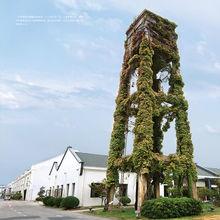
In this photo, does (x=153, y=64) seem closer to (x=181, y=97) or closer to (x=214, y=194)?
(x=181, y=97)

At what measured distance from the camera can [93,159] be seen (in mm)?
52125

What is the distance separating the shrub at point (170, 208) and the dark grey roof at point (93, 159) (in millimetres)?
22284

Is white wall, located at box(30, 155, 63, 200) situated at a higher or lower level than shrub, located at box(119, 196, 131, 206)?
higher

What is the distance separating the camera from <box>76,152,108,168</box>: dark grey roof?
49228 millimetres

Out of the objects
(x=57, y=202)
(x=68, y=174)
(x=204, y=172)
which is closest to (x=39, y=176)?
(x=68, y=174)

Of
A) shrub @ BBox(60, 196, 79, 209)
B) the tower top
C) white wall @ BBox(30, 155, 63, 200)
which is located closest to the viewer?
the tower top

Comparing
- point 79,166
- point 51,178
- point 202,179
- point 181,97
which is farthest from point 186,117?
point 51,178

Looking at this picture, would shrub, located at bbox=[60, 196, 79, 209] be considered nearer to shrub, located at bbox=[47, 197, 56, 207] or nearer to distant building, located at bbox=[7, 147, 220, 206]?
distant building, located at bbox=[7, 147, 220, 206]

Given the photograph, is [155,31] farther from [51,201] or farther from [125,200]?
[51,201]

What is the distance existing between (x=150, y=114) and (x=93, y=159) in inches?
889

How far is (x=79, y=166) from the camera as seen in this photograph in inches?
1916

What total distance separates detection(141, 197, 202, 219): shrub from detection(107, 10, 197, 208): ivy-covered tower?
218cm

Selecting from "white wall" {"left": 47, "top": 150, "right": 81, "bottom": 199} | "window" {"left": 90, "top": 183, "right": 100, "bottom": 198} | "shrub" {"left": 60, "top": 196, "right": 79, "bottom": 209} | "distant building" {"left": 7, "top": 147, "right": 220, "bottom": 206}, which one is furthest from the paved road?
"white wall" {"left": 47, "top": 150, "right": 81, "bottom": 199}

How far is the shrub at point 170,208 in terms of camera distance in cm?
2542
